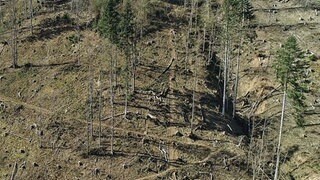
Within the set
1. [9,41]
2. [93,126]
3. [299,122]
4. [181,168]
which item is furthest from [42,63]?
[299,122]

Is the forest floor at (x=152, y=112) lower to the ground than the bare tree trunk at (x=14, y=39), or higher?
lower

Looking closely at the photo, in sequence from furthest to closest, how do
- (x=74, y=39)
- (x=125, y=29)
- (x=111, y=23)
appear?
(x=74, y=39), (x=111, y=23), (x=125, y=29)

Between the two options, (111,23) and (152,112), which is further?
(111,23)

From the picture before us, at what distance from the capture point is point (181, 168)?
6288 cm

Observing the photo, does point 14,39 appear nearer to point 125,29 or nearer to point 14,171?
point 125,29

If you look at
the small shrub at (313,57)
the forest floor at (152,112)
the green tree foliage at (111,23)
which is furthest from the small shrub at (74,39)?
the small shrub at (313,57)

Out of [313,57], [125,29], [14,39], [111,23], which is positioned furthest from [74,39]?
[313,57]

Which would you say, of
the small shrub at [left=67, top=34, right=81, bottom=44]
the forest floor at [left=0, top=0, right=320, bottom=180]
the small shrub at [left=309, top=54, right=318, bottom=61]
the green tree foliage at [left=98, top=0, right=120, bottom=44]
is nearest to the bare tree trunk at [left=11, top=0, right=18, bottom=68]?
the forest floor at [left=0, top=0, right=320, bottom=180]

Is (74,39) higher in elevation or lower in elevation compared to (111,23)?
lower

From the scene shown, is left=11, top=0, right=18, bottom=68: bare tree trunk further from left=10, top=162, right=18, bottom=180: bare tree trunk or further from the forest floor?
left=10, top=162, right=18, bottom=180: bare tree trunk

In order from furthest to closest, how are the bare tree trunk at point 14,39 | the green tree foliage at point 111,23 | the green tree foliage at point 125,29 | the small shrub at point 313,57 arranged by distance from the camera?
1. the bare tree trunk at point 14,39
2. the small shrub at point 313,57
3. the green tree foliage at point 111,23
4. the green tree foliage at point 125,29

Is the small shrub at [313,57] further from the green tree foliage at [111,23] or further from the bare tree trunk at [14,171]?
the bare tree trunk at [14,171]

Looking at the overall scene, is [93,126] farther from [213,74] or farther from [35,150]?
[213,74]

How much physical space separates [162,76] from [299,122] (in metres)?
25.6
